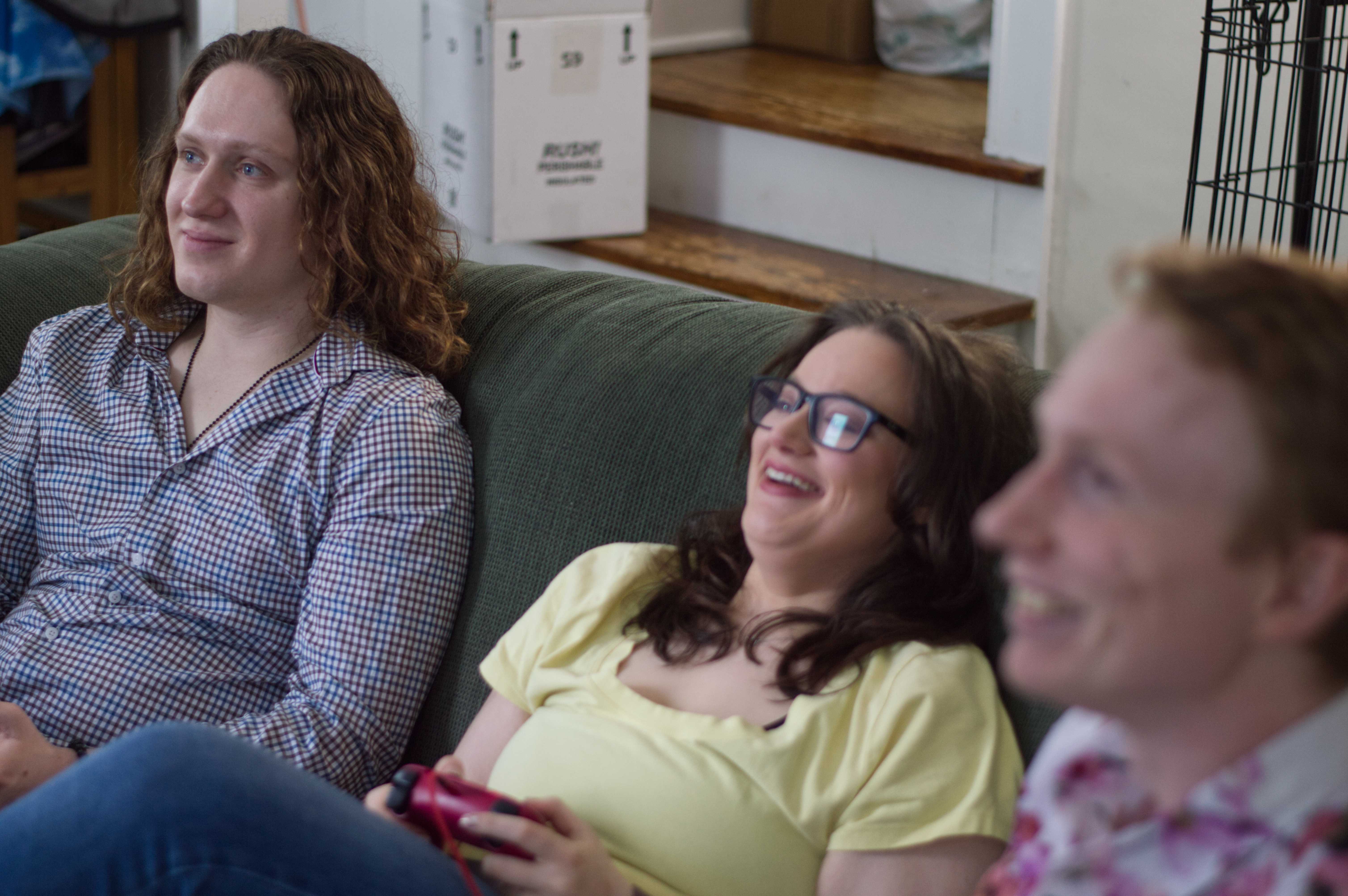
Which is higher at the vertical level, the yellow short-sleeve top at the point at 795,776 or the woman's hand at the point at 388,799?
the yellow short-sleeve top at the point at 795,776

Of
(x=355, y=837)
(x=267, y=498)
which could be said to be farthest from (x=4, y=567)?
(x=355, y=837)

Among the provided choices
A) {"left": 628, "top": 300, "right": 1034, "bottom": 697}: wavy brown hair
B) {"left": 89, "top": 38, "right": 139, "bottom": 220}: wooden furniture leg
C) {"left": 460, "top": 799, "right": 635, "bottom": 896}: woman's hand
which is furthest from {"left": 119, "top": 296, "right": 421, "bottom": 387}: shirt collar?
{"left": 89, "top": 38, "right": 139, "bottom": 220}: wooden furniture leg

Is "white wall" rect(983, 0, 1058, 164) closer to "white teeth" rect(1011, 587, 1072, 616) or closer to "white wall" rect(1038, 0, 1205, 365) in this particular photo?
"white wall" rect(1038, 0, 1205, 365)

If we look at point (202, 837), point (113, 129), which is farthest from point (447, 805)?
point (113, 129)

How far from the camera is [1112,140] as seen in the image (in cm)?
271

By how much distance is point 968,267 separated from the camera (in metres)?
2.97

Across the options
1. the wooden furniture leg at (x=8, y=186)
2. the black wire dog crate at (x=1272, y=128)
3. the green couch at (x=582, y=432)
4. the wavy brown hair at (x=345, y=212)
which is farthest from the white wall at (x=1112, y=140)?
the wooden furniture leg at (x=8, y=186)

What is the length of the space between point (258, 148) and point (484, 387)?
1.15 feet

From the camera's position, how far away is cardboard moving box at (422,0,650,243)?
9.80 ft

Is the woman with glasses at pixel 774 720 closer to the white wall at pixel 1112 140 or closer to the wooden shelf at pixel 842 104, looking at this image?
the white wall at pixel 1112 140

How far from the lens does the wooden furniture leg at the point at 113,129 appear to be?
343cm

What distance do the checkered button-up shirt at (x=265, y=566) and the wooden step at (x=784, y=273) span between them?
1316 mm

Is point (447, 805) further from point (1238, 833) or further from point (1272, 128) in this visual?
point (1272, 128)

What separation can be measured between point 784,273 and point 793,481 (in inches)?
70.9
